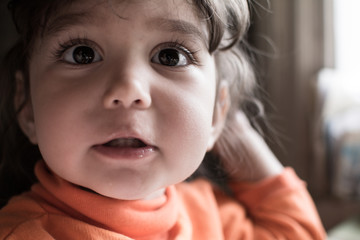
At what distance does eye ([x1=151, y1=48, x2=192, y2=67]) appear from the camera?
0.66m

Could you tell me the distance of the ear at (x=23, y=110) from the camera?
732 mm

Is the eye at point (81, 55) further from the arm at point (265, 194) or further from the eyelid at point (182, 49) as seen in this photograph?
the arm at point (265, 194)

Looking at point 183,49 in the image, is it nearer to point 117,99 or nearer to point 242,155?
point 117,99

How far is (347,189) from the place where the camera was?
4.25 feet

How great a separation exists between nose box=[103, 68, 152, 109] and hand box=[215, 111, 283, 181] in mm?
406

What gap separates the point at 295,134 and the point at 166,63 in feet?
2.96

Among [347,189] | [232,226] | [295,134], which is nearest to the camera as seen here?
[232,226]

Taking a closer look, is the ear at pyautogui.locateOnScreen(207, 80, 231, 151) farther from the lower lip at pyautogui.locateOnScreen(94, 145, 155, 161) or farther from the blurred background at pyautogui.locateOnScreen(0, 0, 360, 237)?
the blurred background at pyautogui.locateOnScreen(0, 0, 360, 237)

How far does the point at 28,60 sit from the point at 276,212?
0.60m

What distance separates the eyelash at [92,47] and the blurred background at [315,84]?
67 cm

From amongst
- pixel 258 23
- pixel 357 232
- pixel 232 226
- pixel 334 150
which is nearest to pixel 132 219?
pixel 232 226

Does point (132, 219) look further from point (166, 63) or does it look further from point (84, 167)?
point (166, 63)

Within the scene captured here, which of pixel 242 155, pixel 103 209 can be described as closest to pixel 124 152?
pixel 103 209

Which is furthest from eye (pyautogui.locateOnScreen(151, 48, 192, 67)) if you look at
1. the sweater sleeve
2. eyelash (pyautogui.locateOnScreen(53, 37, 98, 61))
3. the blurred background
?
the blurred background
